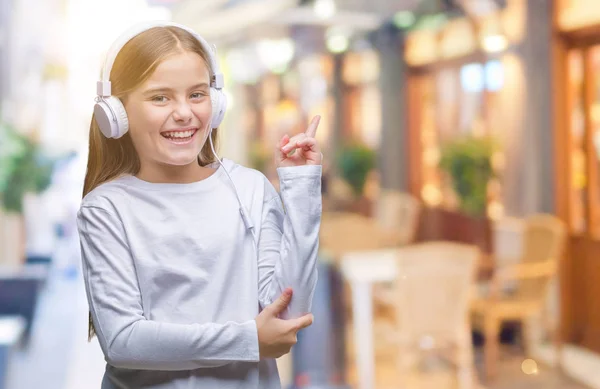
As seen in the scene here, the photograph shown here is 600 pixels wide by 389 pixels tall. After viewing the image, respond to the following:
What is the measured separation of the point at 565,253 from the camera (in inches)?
210

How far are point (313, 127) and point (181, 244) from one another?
0.25 metres

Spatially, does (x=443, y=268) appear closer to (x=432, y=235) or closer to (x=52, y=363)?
(x=52, y=363)

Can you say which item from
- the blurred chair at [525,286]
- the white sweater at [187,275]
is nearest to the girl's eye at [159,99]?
the white sweater at [187,275]

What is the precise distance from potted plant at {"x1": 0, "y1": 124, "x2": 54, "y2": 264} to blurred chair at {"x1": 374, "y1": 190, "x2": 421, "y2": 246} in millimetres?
3054

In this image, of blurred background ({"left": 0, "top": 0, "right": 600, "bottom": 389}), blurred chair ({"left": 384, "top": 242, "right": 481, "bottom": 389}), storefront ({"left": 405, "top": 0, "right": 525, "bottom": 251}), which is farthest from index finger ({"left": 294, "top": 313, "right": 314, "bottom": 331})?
storefront ({"left": 405, "top": 0, "right": 525, "bottom": 251})

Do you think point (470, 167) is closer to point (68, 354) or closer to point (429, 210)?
point (429, 210)

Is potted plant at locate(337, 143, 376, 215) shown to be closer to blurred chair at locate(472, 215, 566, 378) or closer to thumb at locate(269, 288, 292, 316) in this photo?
blurred chair at locate(472, 215, 566, 378)

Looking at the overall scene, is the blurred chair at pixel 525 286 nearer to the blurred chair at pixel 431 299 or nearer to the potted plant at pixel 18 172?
the blurred chair at pixel 431 299

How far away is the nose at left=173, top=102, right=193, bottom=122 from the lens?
1.06 m

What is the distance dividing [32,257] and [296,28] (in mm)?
3614

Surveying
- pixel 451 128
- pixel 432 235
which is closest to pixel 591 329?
pixel 432 235

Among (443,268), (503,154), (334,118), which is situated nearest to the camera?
(443,268)

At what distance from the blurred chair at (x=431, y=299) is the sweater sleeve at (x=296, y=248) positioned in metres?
2.99

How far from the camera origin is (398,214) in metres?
7.10
